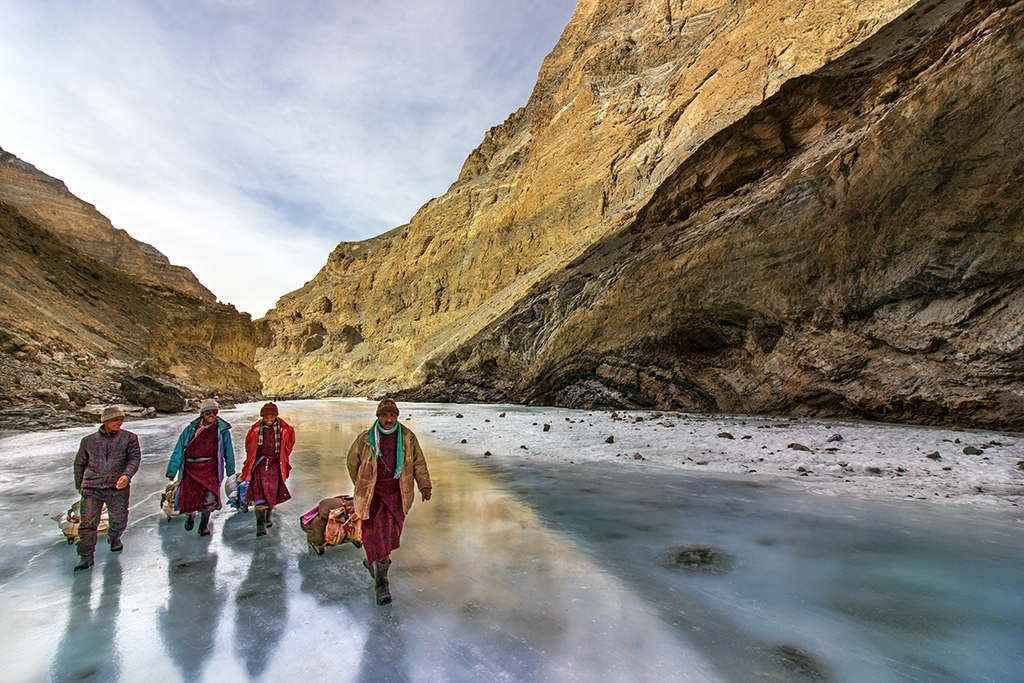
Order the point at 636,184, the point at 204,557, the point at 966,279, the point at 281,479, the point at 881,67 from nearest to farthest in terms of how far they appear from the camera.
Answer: the point at 204,557 → the point at 281,479 → the point at 966,279 → the point at 881,67 → the point at 636,184

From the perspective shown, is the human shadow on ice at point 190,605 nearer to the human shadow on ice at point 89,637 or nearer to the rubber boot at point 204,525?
the rubber boot at point 204,525

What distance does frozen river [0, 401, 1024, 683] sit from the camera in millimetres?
2182

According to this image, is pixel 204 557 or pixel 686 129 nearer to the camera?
pixel 204 557

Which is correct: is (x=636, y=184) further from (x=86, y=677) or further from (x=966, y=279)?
(x=86, y=677)

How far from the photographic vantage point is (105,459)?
3.74 metres

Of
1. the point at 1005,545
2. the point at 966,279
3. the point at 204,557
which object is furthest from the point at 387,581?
the point at 966,279

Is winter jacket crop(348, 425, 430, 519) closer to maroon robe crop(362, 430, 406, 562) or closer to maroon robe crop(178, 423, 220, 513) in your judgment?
maroon robe crop(362, 430, 406, 562)

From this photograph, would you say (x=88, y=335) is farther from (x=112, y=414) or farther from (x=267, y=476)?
(x=267, y=476)

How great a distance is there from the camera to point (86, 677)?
214cm

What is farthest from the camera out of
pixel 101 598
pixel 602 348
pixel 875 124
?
pixel 602 348

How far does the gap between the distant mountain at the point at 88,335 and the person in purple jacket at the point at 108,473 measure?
1120 centimetres

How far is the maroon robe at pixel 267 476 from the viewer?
14.1 feet

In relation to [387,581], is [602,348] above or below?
above

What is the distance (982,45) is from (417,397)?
86.5ft
